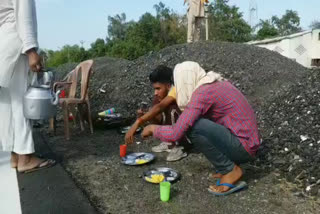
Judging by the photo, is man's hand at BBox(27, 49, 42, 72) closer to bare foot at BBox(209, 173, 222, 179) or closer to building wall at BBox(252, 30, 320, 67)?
bare foot at BBox(209, 173, 222, 179)

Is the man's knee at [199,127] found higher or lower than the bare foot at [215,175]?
higher

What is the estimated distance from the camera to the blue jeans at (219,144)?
95.0 inches

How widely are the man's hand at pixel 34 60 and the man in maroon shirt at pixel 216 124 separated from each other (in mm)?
1267

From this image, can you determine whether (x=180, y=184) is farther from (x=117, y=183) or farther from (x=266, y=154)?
(x=266, y=154)

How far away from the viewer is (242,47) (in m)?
7.44

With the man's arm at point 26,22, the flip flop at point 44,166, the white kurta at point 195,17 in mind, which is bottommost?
the flip flop at point 44,166

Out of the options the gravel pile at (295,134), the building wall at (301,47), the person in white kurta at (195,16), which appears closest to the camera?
the gravel pile at (295,134)

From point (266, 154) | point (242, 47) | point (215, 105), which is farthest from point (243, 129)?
point (242, 47)

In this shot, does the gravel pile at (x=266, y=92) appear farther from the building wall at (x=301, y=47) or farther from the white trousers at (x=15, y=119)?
the building wall at (x=301, y=47)

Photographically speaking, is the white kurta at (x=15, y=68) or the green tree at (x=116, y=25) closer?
the white kurta at (x=15, y=68)

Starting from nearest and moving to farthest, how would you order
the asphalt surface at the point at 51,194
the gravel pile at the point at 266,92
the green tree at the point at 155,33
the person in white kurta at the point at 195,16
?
the asphalt surface at the point at 51,194 < the gravel pile at the point at 266,92 < the person in white kurta at the point at 195,16 < the green tree at the point at 155,33

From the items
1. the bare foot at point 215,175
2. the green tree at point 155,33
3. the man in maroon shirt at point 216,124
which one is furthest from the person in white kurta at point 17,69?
the green tree at point 155,33

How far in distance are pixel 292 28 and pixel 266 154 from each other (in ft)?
151

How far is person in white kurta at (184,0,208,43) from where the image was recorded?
863 centimetres
